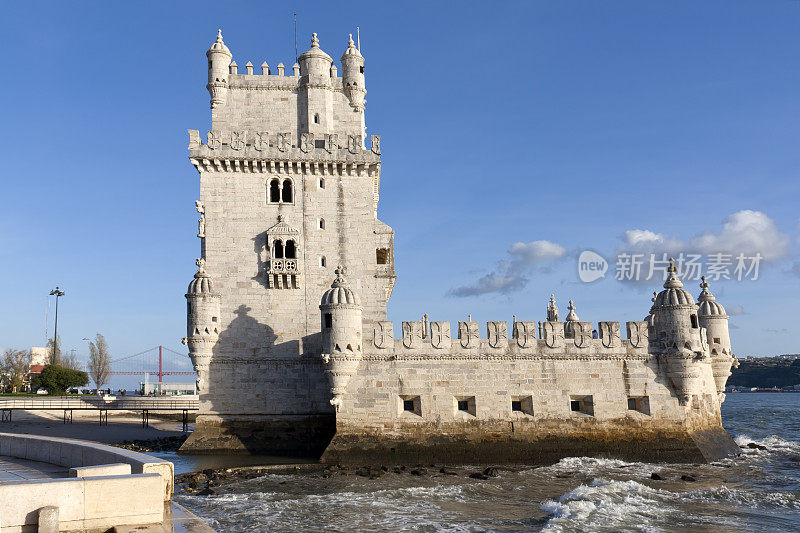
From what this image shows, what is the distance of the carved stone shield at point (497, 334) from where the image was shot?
85.4ft

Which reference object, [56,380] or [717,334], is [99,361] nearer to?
[56,380]

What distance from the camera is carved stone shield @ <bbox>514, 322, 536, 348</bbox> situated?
26.1m

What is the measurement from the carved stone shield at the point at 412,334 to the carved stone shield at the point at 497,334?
2.92 metres

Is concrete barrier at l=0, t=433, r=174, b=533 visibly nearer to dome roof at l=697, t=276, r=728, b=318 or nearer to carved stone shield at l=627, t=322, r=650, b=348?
carved stone shield at l=627, t=322, r=650, b=348

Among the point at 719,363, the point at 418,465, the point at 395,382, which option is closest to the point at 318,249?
the point at 395,382

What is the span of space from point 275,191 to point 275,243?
2853mm

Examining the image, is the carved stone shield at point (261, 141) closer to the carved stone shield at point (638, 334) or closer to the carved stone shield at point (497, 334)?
the carved stone shield at point (497, 334)

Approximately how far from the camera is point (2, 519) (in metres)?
10.5

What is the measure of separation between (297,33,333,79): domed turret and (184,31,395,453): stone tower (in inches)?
2.8

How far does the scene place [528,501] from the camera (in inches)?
753

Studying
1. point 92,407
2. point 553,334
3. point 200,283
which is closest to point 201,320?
point 200,283

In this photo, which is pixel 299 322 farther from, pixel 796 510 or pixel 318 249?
pixel 796 510

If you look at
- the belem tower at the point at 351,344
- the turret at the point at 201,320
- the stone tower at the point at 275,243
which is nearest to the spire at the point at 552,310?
the belem tower at the point at 351,344

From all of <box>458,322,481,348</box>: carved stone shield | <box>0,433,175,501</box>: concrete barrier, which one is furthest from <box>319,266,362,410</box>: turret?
<box>0,433,175,501</box>: concrete barrier
